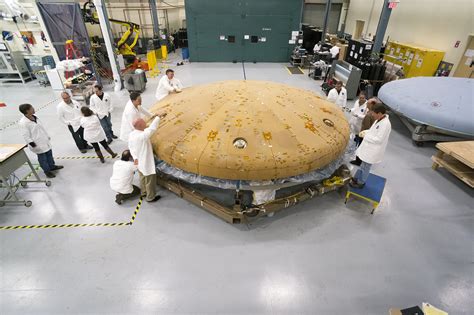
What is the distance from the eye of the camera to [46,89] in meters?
10.1

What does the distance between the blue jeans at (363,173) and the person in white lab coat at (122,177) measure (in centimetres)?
400

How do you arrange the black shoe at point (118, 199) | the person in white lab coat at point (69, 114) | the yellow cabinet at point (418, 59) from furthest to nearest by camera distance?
the yellow cabinet at point (418, 59) < the person in white lab coat at point (69, 114) < the black shoe at point (118, 199)

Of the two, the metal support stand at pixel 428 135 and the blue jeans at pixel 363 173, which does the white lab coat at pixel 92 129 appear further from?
the metal support stand at pixel 428 135

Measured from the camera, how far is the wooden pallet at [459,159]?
452cm

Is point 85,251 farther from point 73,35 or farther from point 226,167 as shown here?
point 73,35

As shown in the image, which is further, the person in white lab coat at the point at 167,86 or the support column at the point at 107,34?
the support column at the point at 107,34

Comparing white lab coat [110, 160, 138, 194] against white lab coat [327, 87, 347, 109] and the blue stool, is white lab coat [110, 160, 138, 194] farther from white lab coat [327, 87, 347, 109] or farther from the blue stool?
white lab coat [327, 87, 347, 109]

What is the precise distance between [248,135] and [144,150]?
1.71 meters

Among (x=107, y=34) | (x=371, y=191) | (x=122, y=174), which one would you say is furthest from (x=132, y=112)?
(x=107, y=34)

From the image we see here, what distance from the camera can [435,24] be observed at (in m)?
10.1

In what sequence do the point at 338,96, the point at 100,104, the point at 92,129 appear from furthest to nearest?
the point at 338,96
the point at 100,104
the point at 92,129

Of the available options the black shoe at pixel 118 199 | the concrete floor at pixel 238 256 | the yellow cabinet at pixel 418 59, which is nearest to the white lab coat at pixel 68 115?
the concrete floor at pixel 238 256

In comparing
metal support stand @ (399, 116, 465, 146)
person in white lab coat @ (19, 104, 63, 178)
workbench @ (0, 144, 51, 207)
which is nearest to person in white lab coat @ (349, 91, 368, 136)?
metal support stand @ (399, 116, 465, 146)

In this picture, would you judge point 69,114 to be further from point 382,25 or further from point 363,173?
point 382,25
